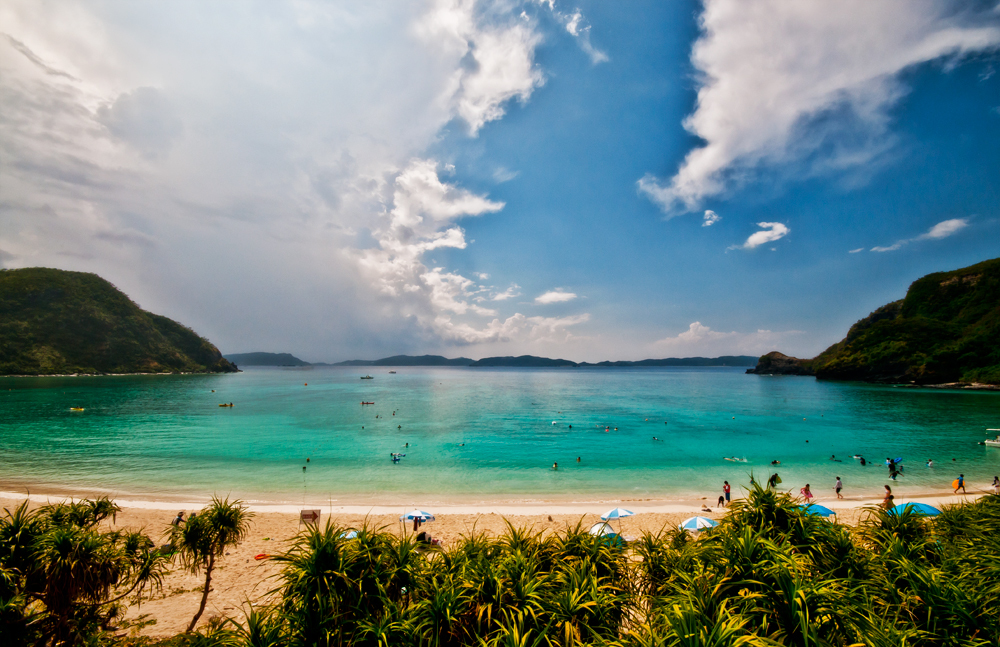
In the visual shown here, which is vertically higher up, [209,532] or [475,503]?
[209,532]

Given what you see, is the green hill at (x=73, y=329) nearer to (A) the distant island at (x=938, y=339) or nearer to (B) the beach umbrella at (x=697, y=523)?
(B) the beach umbrella at (x=697, y=523)

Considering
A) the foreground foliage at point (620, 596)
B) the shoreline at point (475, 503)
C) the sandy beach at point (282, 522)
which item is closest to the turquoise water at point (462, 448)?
the shoreline at point (475, 503)

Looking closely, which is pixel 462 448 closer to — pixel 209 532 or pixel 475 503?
pixel 475 503

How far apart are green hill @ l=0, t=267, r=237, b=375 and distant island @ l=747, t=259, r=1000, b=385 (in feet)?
1060

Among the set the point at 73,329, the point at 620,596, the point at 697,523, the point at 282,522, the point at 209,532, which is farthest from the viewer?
the point at 73,329

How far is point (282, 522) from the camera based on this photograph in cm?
2336

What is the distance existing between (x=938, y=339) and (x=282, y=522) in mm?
221793

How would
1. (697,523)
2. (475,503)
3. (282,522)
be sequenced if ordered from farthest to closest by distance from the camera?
(475,503), (282,522), (697,523)

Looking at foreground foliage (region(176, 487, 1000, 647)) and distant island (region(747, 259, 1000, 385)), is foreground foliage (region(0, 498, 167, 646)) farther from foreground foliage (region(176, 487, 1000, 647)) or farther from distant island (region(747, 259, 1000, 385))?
distant island (region(747, 259, 1000, 385))

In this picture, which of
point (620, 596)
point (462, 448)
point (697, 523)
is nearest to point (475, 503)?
point (697, 523)

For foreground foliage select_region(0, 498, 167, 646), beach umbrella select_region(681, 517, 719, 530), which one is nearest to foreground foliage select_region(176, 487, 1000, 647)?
foreground foliage select_region(0, 498, 167, 646)

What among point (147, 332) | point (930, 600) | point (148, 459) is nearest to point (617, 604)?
point (930, 600)

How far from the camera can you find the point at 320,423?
2603 inches

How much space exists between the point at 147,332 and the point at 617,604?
253 meters
